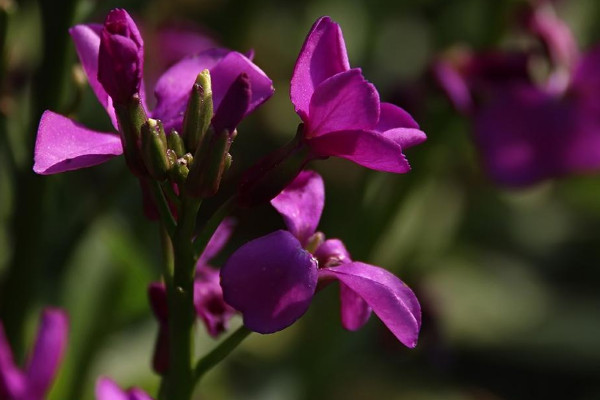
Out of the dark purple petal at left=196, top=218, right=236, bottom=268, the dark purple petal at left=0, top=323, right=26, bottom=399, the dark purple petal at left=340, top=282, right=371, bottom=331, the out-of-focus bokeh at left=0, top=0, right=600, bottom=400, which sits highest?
the dark purple petal at left=340, top=282, right=371, bottom=331

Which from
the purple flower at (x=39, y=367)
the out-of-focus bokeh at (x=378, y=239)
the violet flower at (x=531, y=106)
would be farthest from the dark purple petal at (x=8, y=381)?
the violet flower at (x=531, y=106)

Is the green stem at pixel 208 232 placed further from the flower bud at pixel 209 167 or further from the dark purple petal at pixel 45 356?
the dark purple petal at pixel 45 356

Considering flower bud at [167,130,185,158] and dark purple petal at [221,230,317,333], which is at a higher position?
flower bud at [167,130,185,158]

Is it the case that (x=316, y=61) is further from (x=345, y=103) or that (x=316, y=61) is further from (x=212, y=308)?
(x=212, y=308)

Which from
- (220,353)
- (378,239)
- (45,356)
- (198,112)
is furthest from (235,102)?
(378,239)

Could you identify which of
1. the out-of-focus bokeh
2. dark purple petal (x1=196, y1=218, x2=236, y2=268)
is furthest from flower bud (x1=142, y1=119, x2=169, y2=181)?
the out-of-focus bokeh

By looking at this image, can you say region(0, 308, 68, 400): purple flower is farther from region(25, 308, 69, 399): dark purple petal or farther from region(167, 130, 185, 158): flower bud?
region(167, 130, 185, 158): flower bud
